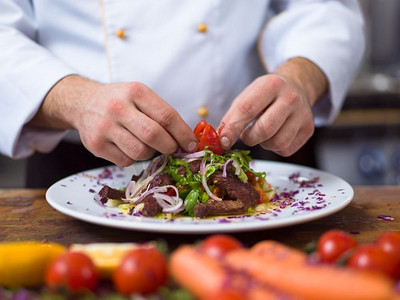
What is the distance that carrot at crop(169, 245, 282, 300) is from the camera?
819 millimetres

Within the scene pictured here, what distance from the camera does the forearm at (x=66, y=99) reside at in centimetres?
180

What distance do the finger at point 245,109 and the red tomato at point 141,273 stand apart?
77 cm

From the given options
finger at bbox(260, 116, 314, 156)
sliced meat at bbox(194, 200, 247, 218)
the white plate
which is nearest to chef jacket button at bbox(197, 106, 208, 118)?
the white plate

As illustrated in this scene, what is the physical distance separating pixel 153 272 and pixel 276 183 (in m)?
1.20

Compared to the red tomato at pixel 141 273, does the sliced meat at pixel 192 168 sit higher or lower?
lower

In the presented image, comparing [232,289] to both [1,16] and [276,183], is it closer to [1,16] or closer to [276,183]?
[276,183]

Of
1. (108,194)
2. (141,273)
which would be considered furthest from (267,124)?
(141,273)

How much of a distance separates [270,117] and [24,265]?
991 millimetres

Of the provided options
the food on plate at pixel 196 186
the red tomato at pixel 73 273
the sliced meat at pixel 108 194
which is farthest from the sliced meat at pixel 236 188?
the red tomato at pixel 73 273

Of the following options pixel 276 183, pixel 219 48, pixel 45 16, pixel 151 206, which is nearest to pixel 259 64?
pixel 219 48

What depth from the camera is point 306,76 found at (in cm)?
211

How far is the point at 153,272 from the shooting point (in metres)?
0.97

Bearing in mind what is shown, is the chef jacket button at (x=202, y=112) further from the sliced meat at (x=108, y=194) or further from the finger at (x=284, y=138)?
the sliced meat at (x=108, y=194)

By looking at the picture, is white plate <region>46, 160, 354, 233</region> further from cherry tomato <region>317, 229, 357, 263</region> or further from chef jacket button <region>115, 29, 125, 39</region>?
chef jacket button <region>115, 29, 125, 39</region>
